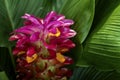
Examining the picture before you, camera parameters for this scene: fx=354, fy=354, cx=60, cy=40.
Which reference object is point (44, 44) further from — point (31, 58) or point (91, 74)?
point (91, 74)

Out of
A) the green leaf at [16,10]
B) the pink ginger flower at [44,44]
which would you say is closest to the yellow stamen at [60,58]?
the pink ginger flower at [44,44]

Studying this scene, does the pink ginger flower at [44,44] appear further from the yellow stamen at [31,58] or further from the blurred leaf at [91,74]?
the blurred leaf at [91,74]

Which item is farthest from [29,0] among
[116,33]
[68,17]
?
[116,33]

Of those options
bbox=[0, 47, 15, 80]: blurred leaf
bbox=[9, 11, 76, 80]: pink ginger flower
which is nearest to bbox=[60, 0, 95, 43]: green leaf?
bbox=[9, 11, 76, 80]: pink ginger flower

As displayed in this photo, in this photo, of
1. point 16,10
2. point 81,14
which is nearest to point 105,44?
point 81,14

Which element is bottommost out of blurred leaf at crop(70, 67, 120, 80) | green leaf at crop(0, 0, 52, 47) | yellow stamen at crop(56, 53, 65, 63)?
blurred leaf at crop(70, 67, 120, 80)

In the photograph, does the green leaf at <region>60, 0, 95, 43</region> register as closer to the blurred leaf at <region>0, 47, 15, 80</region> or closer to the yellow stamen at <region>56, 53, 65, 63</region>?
the yellow stamen at <region>56, 53, 65, 63</region>

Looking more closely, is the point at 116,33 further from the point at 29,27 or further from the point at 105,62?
the point at 29,27
